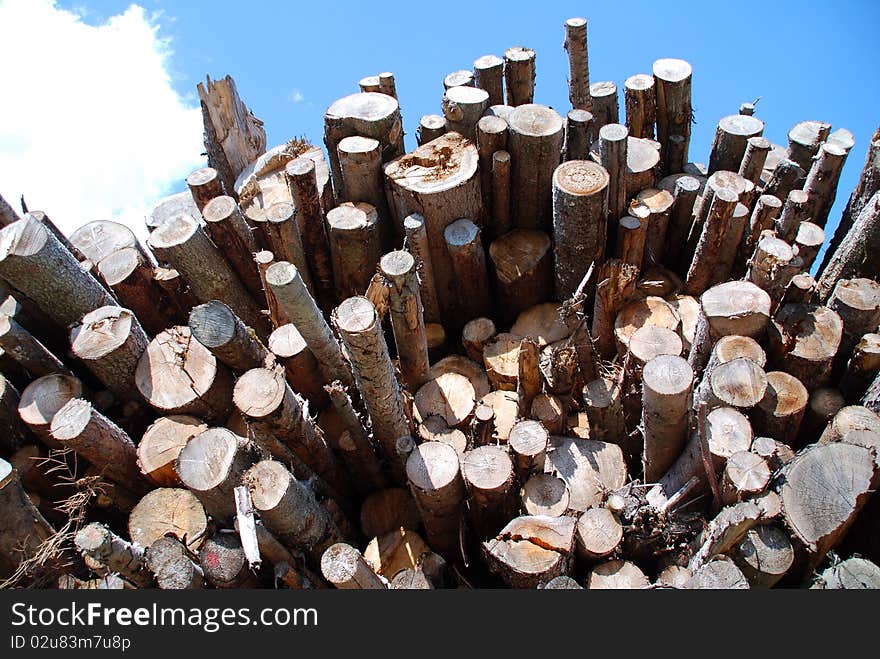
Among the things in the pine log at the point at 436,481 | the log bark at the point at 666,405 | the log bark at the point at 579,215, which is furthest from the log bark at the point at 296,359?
the log bark at the point at 666,405

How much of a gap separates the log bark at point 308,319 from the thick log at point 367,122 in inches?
79.4

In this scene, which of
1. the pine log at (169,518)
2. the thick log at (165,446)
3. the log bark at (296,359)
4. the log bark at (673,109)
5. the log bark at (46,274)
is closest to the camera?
the pine log at (169,518)

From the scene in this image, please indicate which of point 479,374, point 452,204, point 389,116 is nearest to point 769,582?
point 479,374

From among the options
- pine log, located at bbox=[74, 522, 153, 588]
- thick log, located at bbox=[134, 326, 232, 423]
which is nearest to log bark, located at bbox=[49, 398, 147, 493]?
thick log, located at bbox=[134, 326, 232, 423]

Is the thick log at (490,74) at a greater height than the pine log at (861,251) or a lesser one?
greater

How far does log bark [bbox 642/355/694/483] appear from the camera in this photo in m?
4.23

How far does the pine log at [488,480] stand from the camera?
4.12 m

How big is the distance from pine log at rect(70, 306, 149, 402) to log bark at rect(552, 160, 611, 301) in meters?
3.76

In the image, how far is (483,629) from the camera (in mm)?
3580

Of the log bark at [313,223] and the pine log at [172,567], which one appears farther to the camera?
the log bark at [313,223]

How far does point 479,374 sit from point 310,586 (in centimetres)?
249

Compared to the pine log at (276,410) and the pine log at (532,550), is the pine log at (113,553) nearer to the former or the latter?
the pine log at (276,410)

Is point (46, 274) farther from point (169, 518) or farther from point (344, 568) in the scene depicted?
point (344, 568)

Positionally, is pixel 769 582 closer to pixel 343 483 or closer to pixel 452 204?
pixel 343 483
